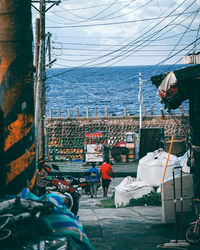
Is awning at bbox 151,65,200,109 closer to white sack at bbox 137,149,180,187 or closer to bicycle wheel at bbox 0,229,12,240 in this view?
bicycle wheel at bbox 0,229,12,240

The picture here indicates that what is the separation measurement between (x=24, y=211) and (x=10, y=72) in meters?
2.14

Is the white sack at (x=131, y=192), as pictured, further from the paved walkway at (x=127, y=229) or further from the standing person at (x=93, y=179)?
the standing person at (x=93, y=179)

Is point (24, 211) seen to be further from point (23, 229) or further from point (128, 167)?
point (128, 167)

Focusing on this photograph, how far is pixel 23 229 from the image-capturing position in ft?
14.3

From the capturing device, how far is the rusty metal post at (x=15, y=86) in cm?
578

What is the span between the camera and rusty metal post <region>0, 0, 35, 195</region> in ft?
19.0

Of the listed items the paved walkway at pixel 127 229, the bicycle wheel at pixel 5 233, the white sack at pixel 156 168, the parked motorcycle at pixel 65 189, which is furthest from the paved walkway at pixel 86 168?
the bicycle wheel at pixel 5 233

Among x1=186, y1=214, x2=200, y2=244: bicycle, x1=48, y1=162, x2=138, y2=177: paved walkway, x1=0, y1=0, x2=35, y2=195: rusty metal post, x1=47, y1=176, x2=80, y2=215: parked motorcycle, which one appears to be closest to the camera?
x1=0, y1=0, x2=35, y2=195: rusty metal post

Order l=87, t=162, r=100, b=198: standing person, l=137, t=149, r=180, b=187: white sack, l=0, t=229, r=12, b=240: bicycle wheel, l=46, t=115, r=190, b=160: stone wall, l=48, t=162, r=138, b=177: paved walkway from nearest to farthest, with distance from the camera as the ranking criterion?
1. l=0, t=229, r=12, b=240: bicycle wheel
2. l=137, t=149, r=180, b=187: white sack
3. l=87, t=162, r=100, b=198: standing person
4. l=48, t=162, r=138, b=177: paved walkway
5. l=46, t=115, r=190, b=160: stone wall

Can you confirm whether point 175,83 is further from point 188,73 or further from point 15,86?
point 15,86

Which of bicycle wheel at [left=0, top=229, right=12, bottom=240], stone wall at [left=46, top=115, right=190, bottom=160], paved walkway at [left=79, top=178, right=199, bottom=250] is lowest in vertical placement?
paved walkway at [left=79, top=178, right=199, bottom=250]

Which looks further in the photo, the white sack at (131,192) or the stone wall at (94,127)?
the stone wall at (94,127)

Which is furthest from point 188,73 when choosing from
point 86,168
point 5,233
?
point 86,168

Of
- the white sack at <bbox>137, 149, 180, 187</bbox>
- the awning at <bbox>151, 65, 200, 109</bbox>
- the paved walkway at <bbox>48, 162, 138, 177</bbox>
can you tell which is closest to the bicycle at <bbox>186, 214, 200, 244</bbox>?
the awning at <bbox>151, 65, 200, 109</bbox>
